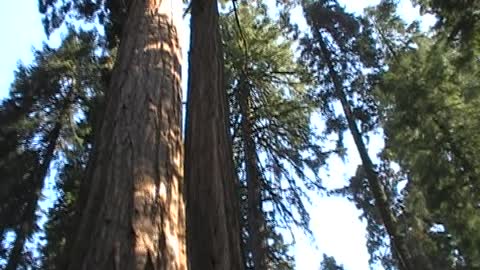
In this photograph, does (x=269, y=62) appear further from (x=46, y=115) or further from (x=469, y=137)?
(x=46, y=115)

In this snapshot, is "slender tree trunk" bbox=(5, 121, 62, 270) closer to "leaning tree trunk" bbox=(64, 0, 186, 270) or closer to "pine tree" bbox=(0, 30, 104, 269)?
"pine tree" bbox=(0, 30, 104, 269)

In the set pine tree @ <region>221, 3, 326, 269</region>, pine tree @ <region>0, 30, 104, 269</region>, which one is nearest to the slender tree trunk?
pine tree @ <region>0, 30, 104, 269</region>

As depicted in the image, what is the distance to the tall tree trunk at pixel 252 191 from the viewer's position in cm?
1283

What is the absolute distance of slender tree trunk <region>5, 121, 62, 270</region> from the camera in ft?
45.5

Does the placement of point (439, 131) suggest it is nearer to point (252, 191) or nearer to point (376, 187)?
point (376, 187)

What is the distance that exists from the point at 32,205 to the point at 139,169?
13.3 m

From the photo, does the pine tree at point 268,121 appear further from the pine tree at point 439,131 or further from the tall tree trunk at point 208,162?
the tall tree trunk at point 208,162

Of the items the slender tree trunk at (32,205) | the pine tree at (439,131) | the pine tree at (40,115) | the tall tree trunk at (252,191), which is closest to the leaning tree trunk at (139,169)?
the tall tree trunk at (252,191)

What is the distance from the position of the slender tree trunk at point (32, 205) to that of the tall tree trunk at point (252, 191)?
19.3 ft

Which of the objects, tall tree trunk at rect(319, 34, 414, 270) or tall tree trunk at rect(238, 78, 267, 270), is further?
tall tree trunk at rect(319, 34, 414, 270)

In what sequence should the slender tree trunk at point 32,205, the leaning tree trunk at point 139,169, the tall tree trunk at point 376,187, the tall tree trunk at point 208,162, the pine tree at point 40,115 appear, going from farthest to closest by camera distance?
1. the pine tree at point 40,115
2. the slender tree trunk at point 32,205
3. the tall tree trunk at point 376,187
4. the tall tree trunk at point 208,162
5. the leaning tree trunk at point 139,169

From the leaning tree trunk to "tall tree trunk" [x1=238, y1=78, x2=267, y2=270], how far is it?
→ 8919 mm

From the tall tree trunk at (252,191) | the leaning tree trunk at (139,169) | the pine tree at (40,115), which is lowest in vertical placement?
the leaning tree trunk at (139,169)

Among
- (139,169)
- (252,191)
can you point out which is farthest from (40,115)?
(139,169)
